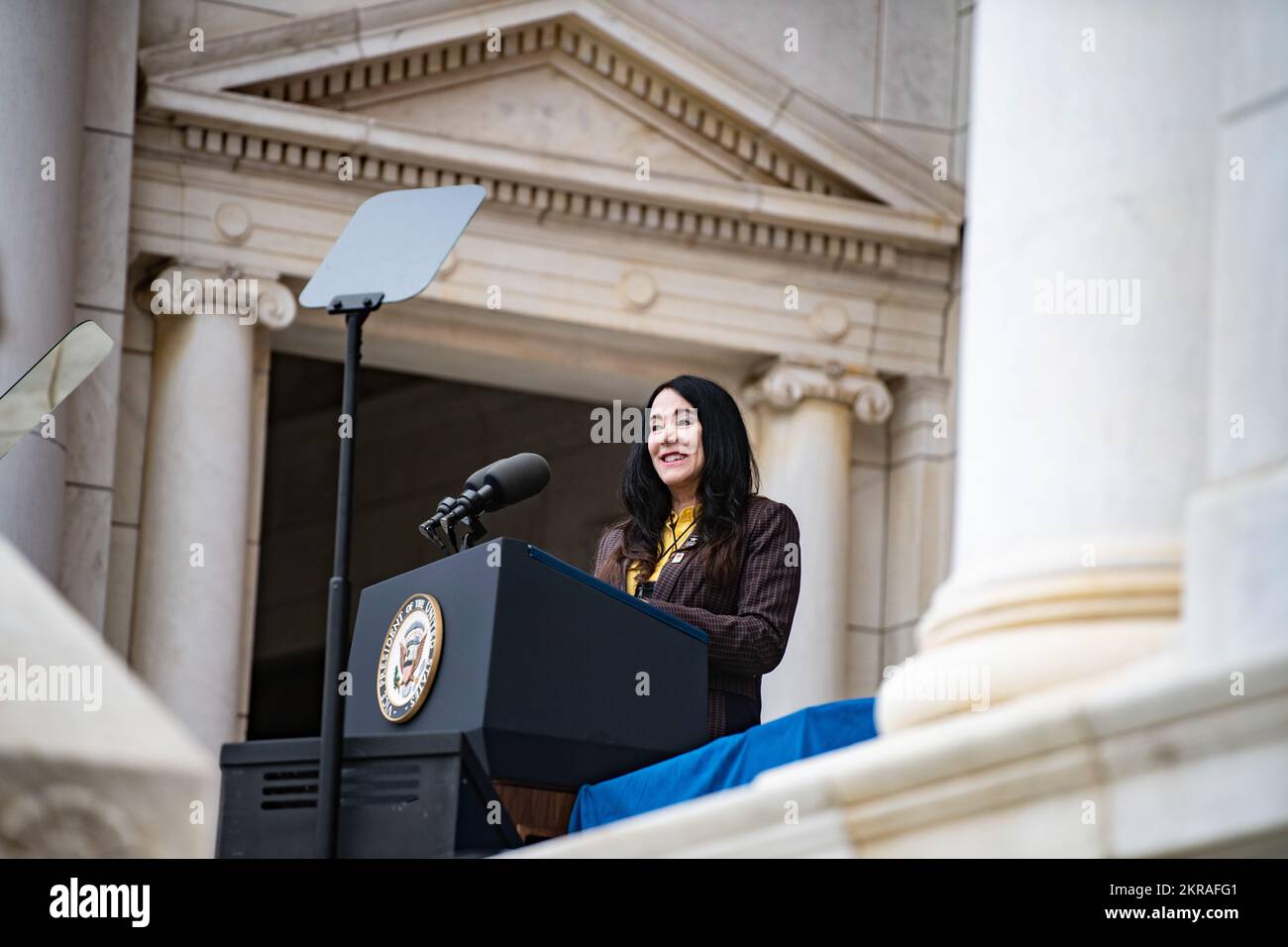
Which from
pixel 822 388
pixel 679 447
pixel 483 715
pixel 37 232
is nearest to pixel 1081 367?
pixel 483 715

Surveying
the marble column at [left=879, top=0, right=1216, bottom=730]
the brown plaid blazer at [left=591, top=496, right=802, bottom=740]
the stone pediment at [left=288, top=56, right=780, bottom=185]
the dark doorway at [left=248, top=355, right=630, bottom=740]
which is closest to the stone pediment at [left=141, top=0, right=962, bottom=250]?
the stone pediment at [left=288, top=56, right=780, bottom=185]

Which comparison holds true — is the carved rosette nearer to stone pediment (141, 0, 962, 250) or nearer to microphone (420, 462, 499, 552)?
stone pediment (141, 0, 962, 250)

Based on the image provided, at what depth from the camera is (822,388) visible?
13898 mm

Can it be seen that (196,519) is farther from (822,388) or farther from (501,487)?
(501,487)

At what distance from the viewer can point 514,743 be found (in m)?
6.11

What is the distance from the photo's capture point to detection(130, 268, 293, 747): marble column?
12.3 meters

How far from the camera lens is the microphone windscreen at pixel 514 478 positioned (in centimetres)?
641

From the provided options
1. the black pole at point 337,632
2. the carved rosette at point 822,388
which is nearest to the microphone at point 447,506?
the black pole at point 337,632

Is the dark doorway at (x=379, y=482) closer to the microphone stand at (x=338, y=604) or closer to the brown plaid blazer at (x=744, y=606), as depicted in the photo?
the brown plaid blazer at (x=744, y=606)

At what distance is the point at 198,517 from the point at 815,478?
367cm

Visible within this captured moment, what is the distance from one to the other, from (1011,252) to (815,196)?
337 inches

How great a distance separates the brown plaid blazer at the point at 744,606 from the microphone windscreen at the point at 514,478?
2.68 feet

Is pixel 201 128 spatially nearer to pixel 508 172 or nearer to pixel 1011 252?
pixel 508 172

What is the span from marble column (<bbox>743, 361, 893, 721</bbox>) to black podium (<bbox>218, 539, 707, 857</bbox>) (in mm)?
6946
